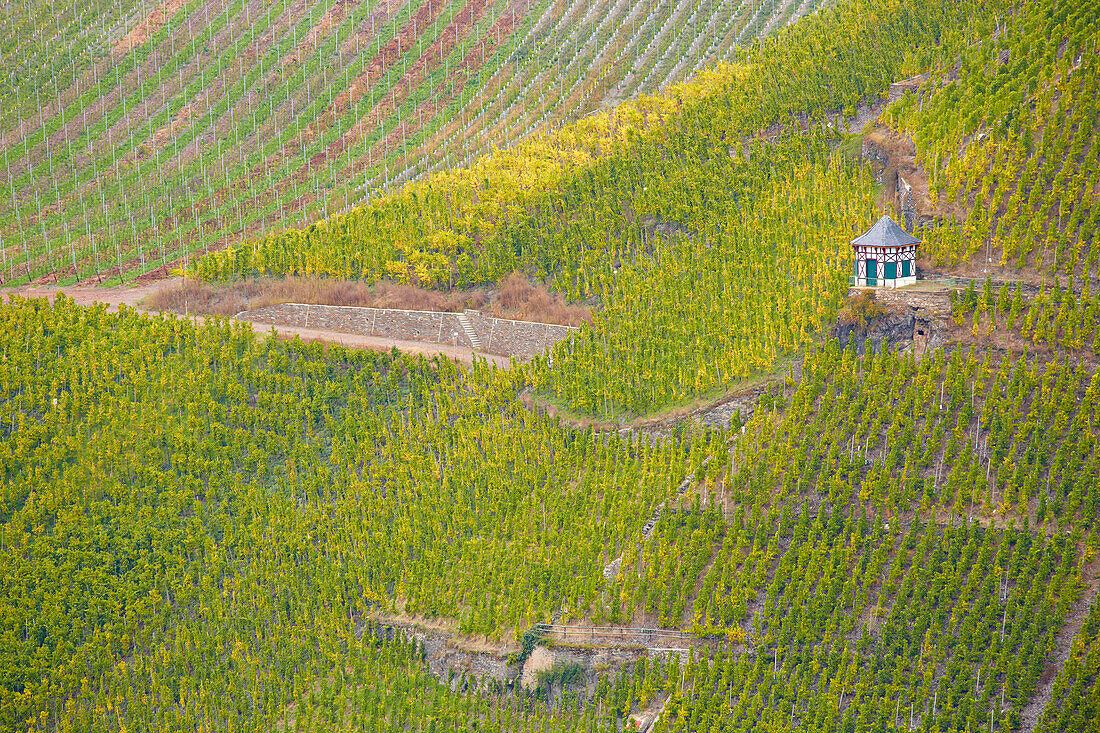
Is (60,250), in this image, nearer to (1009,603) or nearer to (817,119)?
(817,119)

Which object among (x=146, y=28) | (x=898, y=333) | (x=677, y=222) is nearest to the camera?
(x=898, y=333)

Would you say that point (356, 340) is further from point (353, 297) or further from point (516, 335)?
point (516, 335)

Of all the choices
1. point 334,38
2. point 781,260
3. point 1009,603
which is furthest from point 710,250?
point 334,38

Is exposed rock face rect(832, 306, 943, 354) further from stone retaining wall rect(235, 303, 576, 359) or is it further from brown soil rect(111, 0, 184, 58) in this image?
brown soil rect(111, 0, 184, 58)

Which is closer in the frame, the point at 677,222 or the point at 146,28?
the point at 677,222

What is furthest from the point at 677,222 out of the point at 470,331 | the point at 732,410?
the point at 732,410

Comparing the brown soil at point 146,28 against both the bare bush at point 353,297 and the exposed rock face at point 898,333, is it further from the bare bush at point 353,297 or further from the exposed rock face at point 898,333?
the exposed rock face at point 898,333

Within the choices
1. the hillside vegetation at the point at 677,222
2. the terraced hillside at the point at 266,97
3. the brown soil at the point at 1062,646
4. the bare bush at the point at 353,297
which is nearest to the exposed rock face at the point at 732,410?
the hillside vegetation at the point at 677,222

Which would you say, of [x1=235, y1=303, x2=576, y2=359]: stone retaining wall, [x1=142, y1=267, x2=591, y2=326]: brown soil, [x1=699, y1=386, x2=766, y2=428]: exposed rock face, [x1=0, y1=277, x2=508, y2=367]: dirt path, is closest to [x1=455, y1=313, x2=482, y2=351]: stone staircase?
[x1=235, y1=303, x2=576, y2=359]: stone retaining wall

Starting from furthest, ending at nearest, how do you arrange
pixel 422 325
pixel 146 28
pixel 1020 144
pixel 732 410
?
pixel 146 28 → pixel 422 325 → pixel 1020 144 → pixel 732 410
